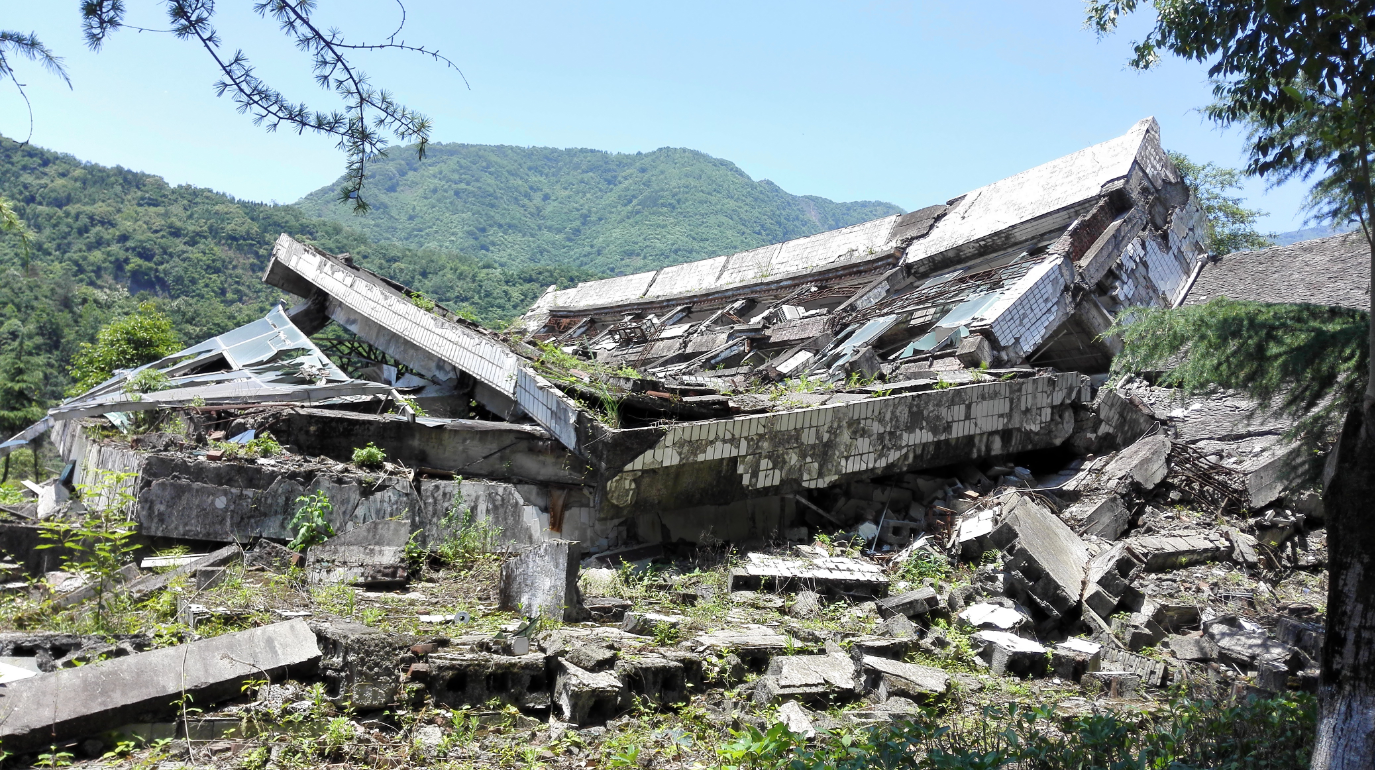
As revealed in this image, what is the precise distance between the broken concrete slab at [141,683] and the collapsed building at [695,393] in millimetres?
3227

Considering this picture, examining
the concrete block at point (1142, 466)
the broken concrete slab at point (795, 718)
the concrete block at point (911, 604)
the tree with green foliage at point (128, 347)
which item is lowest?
the broken concrete slab at point (795, 718)

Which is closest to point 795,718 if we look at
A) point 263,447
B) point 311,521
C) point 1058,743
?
point 1058,743

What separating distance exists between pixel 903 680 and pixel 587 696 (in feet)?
6.18

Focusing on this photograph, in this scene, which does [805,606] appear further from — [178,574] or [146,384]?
[146,384]

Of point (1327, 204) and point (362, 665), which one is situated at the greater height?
point (1327, 204)

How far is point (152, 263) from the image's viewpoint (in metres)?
44.7

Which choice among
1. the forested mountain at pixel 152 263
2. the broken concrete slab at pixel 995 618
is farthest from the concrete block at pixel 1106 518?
the forested mountain at pixel 152 263

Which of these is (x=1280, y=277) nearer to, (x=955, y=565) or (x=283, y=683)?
(x=955, y=565)

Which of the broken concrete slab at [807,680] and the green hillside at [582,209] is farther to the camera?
the green hillside at [582,209]

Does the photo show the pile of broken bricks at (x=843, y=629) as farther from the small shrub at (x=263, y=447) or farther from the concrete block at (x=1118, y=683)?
the small shrub at (x=263, y=447)

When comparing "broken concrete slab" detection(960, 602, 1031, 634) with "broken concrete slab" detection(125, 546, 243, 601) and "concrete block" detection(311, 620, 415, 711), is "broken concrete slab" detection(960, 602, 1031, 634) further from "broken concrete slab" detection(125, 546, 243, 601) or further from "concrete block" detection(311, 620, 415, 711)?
"broken concrete slab" detection(125, 546, 243, 601)

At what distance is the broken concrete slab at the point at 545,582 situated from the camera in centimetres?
568

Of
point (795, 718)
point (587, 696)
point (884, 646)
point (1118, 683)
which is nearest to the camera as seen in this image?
point (795, 718)

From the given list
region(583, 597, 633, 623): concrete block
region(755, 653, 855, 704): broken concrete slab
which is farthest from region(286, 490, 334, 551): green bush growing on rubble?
region(755, 653, 855, 704): broken concrete slab
